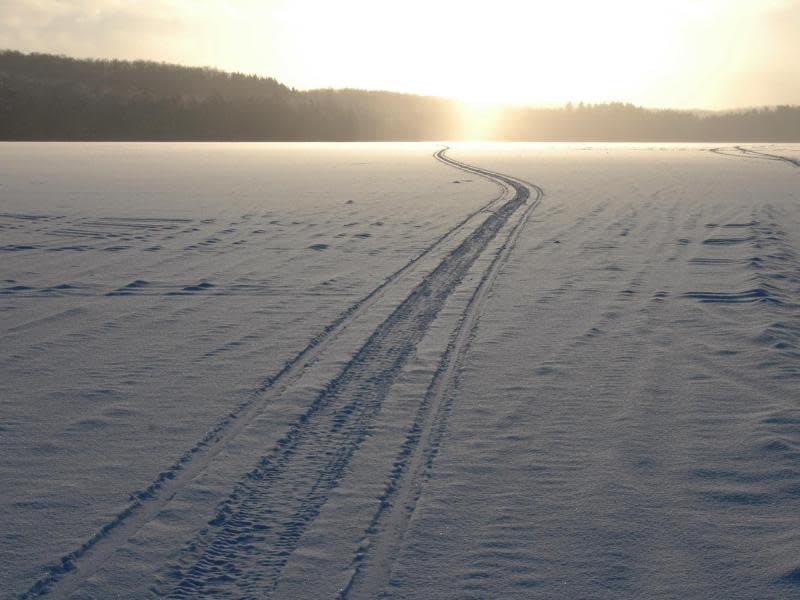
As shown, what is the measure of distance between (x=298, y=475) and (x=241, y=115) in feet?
386

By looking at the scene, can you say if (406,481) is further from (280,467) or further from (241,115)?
(241,115)

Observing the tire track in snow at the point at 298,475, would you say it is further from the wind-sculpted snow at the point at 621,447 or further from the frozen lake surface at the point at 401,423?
the wind-sculpted snow at the point at 621,447

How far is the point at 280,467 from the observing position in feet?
13.4

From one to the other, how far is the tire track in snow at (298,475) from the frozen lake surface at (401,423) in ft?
0.05

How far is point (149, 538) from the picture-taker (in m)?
3.46

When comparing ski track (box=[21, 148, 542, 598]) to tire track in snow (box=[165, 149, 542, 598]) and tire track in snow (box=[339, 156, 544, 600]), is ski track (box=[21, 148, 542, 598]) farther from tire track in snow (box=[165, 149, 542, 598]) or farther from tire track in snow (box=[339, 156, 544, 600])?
tire track in snow (box=[339, 156, 544, 600])

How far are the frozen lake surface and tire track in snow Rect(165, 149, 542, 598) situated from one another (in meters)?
0.01

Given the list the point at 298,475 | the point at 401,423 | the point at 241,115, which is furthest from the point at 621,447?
the point at 241,115

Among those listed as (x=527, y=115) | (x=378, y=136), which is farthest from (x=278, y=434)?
(x=527, y=115)

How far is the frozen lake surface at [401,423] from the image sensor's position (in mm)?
3303

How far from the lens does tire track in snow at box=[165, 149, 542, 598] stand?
3174mm

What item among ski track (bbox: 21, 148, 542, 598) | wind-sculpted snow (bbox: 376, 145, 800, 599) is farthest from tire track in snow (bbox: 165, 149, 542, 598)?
wind-sculpted snow (bbox: 376, 145, 800, 599)

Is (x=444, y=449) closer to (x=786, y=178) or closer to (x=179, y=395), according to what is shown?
(x=179, y=395)

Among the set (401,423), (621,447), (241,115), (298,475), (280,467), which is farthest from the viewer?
(241,115)
